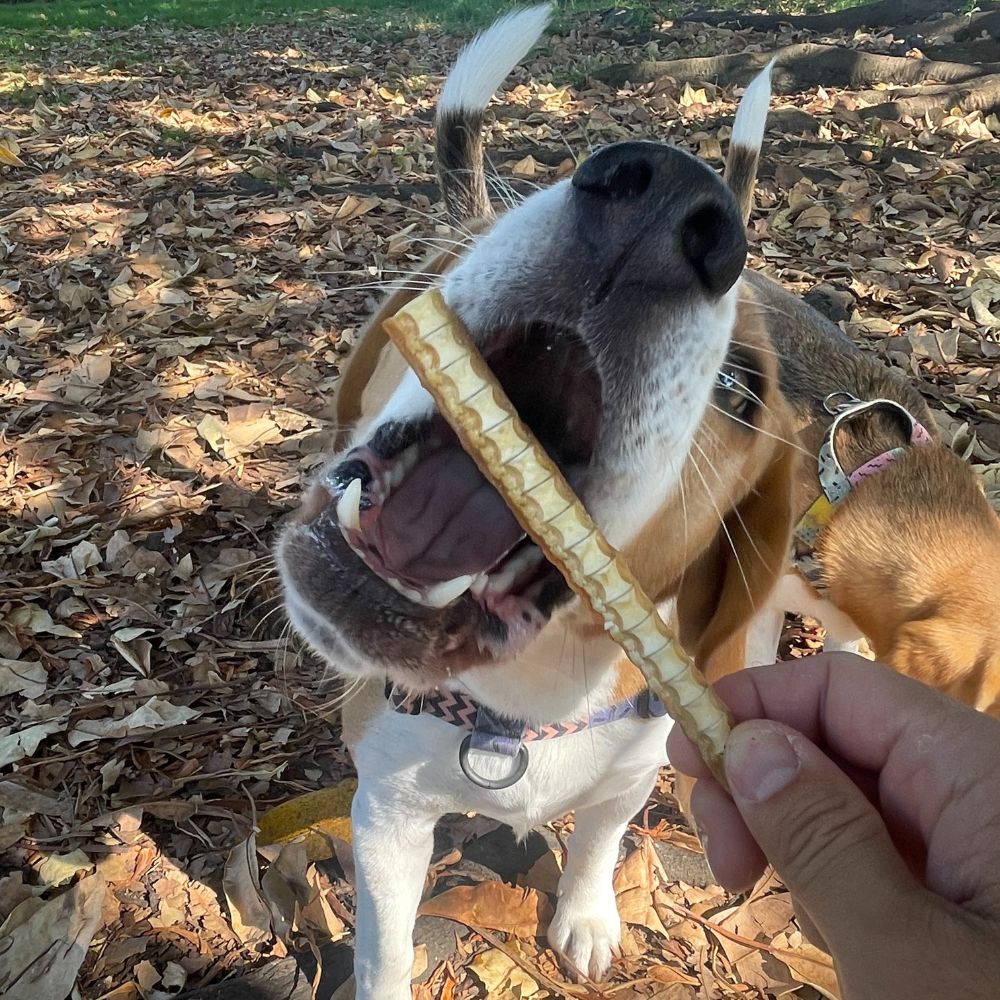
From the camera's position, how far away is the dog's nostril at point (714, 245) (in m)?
1.30

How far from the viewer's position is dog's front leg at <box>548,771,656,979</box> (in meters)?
2.48

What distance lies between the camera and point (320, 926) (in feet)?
8.30

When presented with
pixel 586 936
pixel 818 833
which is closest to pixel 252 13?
pixel 586 936

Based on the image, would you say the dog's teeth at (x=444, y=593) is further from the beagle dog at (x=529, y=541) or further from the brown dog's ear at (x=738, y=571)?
the brown dog's ear at (x=738, y=571)

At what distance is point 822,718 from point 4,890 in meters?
2.35

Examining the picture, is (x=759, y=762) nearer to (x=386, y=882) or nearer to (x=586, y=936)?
(x=386, y=882)

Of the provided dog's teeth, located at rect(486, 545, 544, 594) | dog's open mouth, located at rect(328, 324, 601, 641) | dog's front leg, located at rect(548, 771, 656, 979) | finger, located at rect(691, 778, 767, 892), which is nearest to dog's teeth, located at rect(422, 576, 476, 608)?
dog's open mouth, located at rect(328, 324, 601, 641)

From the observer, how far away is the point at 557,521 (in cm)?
128

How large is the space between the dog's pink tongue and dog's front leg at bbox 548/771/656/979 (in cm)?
117

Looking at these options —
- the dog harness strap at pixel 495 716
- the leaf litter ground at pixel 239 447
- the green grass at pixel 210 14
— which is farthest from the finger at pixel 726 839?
the green grass at pixel 210 14

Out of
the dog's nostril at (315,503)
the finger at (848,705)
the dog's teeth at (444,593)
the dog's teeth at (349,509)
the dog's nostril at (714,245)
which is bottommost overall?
the finger at (848,705)

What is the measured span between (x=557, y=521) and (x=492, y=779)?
873 millimetres

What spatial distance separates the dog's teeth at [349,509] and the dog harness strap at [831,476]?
227 cm

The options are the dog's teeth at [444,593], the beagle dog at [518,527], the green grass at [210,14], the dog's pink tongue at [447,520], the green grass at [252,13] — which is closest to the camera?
the beagle dog at [518,527]
